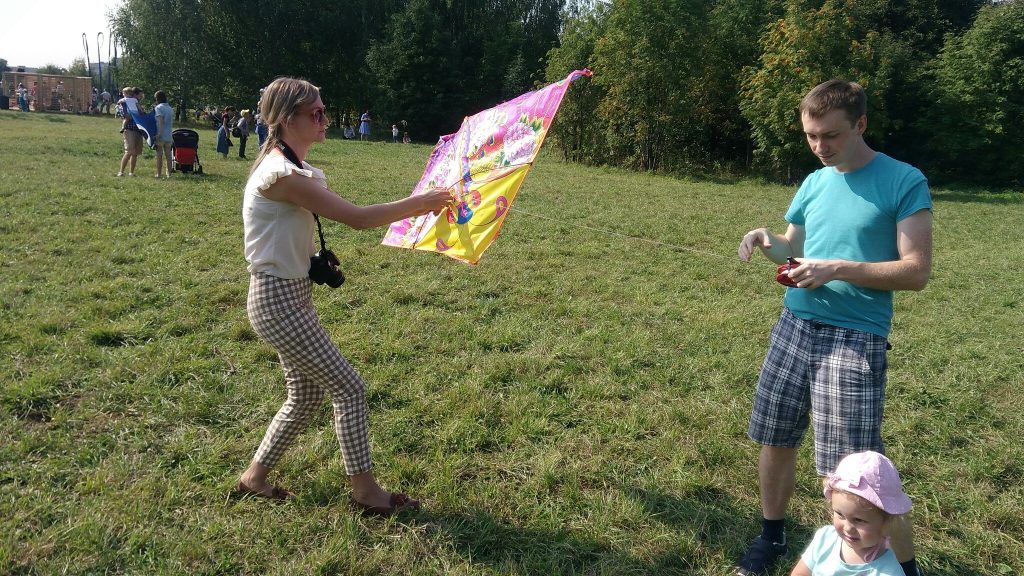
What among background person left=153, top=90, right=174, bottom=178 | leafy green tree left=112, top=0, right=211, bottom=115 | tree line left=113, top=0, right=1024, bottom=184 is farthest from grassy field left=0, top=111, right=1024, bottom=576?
leafy green tree left=112, top=0, right=211, bottom=115

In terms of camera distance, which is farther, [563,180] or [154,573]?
[563,180]

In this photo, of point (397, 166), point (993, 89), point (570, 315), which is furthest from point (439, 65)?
point (570, 315)

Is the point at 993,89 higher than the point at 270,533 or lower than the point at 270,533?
higher

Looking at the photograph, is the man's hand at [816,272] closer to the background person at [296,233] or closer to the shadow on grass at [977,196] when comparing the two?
the background person at [296,233]

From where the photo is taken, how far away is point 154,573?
2.80 meters

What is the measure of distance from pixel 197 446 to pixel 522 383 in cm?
221

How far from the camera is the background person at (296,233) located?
2832 mm

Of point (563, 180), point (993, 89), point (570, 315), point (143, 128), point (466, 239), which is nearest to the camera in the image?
point (466, 239)

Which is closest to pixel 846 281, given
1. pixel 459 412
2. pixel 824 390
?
pixel 824 390

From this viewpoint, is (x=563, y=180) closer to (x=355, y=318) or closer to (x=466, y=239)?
(x=355, y=318)

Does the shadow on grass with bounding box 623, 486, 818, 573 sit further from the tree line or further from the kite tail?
the tree line

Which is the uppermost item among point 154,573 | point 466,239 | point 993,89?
point 993,89

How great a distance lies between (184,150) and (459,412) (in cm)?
1251

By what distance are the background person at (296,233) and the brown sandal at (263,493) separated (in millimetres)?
462
